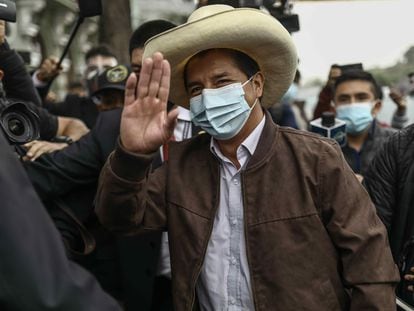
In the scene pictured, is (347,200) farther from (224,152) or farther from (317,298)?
(224,152)

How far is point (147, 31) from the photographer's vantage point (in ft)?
9.88

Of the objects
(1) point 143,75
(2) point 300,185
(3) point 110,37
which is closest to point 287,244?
(2) point 300,185

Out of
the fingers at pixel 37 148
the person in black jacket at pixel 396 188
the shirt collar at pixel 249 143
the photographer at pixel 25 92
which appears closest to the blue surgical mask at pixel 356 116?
the person in black jacket at pixel 396 188

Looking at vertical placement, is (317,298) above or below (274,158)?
below

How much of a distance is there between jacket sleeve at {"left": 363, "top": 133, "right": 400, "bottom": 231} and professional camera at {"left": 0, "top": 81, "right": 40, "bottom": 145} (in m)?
1.44

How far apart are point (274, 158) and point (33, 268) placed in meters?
1.12

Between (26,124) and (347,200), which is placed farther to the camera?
(26,124)

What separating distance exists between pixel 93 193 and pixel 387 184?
1355 millimetres

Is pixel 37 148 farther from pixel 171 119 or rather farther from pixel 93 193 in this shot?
pixel 171 119

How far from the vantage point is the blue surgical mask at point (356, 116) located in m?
3.43

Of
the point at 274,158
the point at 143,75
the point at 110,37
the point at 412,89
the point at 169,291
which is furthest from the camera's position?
the point at 110,37

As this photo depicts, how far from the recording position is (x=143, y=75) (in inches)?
68.3

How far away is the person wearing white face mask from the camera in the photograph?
11.0 feet

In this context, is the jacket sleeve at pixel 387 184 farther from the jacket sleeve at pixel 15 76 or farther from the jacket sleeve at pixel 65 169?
the jacket sleeve at pixel 15 76
